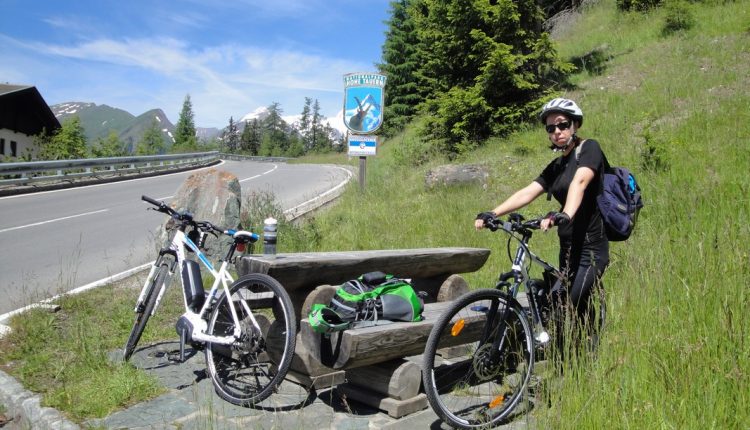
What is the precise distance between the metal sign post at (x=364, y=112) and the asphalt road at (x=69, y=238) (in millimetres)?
3717

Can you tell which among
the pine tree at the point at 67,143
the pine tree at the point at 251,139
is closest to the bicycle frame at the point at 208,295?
the pine tree at the point at 67,143

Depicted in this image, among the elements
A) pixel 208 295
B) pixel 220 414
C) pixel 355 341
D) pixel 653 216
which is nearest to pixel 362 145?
pixel 653 216

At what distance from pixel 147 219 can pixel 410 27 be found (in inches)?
1150

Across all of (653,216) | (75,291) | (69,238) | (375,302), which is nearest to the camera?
(375,302)

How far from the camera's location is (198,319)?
14.7 ft

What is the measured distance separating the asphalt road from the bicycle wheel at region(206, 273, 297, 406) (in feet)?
10.3

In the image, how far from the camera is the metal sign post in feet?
43.9

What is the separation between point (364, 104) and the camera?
13.4 m

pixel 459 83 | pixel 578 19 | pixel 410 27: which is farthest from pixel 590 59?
pixel 410 27

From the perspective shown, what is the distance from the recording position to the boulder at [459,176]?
11852 mm

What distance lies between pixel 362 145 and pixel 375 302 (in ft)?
31.2

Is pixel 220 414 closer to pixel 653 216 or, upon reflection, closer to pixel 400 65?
pixel 653 216

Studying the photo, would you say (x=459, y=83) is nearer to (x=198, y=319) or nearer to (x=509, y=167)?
(x=509, y=167)

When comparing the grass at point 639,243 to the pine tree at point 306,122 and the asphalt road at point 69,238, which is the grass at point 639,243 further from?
the pine tree at point 306,122
